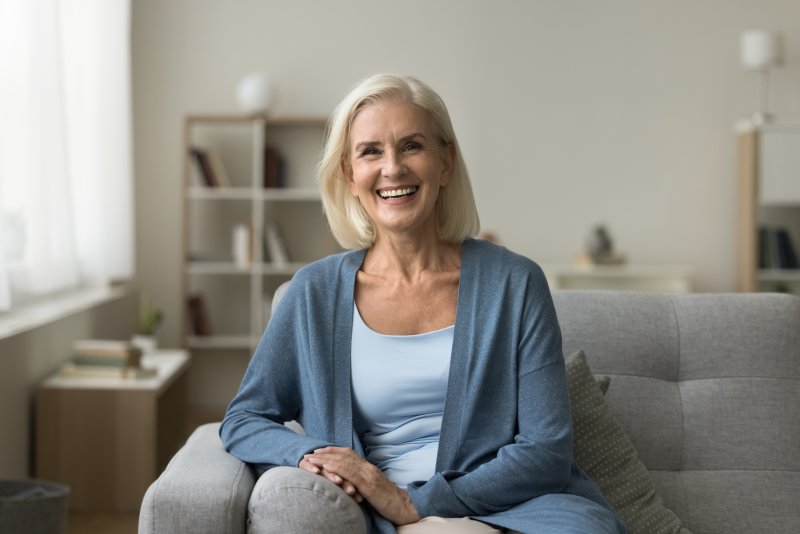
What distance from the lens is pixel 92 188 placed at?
478cm

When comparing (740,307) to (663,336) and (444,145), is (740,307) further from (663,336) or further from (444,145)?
(444,145)

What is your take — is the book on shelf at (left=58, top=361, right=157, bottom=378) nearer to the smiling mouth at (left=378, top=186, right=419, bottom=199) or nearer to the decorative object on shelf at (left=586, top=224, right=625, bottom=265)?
the smiling mouth at (left=378, top=186, right=419, bottom=199)

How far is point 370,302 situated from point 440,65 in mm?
4181

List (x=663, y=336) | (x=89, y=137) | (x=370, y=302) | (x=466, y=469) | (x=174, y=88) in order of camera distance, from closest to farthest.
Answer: (x=466, y=469), (x=370, y=302), (x=663, y=336), (x=89, y=137), (x=174, y=88)

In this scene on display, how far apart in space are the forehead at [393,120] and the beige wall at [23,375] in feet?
5.84

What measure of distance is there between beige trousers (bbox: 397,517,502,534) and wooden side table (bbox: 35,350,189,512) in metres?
2.04

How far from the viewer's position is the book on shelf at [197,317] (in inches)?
222

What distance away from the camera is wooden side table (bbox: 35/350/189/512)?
359cm

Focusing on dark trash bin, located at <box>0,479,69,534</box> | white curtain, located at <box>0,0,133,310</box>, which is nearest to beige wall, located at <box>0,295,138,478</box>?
white curtain, located at <box>0,0,133,310</box>

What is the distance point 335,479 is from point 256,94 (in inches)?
161

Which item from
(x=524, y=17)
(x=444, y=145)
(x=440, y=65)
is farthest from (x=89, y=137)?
(x=444, y=145)

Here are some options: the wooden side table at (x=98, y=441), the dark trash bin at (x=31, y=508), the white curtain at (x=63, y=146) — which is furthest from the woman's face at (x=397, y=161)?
the wooden side table at (x=98, y=441)

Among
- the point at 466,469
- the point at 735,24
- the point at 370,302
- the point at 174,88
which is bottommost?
the point at 466,469

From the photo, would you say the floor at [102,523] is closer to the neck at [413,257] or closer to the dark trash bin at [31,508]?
the dark trash bin at [31,508]
